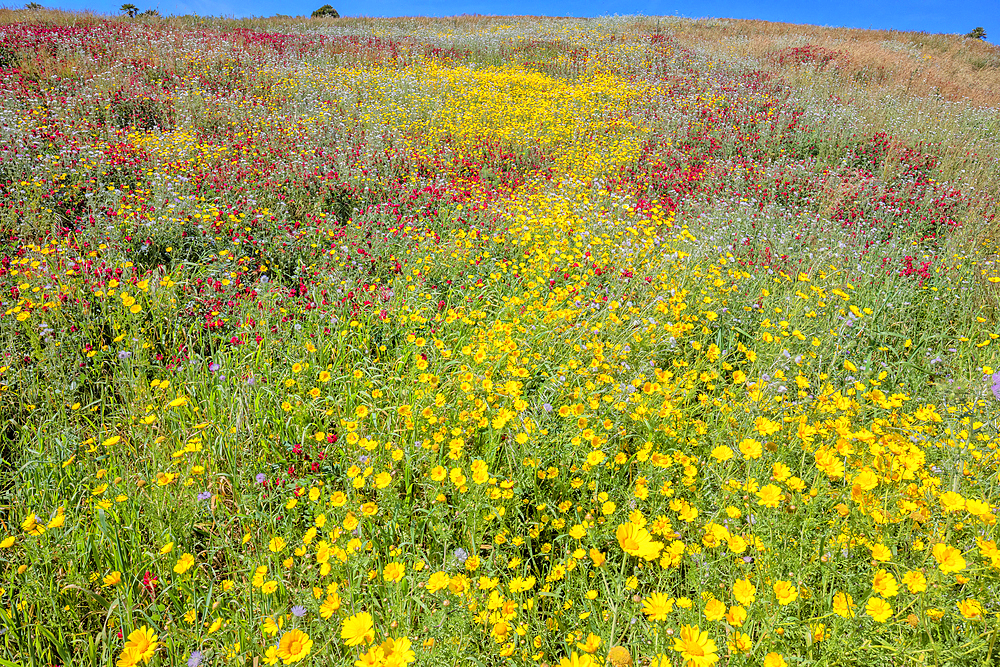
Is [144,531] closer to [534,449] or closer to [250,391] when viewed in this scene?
[250,391]

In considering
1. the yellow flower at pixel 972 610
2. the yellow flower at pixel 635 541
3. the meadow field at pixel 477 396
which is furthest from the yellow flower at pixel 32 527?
the yellow flower at pixel 972 610

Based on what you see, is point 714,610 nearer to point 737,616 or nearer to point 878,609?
point 737,616

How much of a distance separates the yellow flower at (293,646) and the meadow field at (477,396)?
23mm

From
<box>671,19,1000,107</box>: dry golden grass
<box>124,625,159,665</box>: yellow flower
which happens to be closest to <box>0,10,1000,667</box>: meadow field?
<box>124,625,159,665</box>: yellow flower

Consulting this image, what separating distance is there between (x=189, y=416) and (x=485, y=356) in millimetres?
1835

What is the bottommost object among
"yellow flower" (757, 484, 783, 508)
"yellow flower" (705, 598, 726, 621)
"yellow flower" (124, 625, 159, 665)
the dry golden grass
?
"yellow flower" (124, 625, 159, 665)

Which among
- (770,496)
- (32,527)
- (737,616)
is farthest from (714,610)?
(32,527)

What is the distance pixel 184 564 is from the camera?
2039mm

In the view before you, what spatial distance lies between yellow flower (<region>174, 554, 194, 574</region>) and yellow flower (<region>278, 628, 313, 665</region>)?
29.5 inches

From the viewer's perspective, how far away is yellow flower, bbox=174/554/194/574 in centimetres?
202

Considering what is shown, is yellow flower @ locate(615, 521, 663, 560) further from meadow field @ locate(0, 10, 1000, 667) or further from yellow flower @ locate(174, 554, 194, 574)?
yellow flower @ locate(174, 554, 194, 574)

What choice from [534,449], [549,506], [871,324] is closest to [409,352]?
[534,449]

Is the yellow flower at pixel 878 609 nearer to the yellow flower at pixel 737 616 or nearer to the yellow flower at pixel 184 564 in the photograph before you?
the yellow flower at pixel 737 616

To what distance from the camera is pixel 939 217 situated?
21.1 feet
